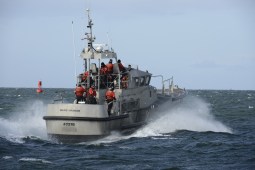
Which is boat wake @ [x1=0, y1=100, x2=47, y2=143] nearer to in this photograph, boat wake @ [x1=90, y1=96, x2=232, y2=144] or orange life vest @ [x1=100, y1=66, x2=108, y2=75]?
orange life vest @ [x1=100, y1=66, x2=108, y2=75]

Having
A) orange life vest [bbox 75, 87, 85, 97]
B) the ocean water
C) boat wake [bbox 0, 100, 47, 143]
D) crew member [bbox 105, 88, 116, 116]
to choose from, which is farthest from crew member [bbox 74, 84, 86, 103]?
boat wake [bbox 0, 100, 47, 143]

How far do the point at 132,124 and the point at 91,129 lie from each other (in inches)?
112

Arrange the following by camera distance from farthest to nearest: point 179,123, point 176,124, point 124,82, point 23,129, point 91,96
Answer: point 179,123
point 176,124
point 23,129
point 124,82
point 91,96

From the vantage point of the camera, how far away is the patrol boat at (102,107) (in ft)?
73.6

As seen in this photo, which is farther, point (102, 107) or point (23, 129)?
point (23, 129)

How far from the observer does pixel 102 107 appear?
2253 centimetres

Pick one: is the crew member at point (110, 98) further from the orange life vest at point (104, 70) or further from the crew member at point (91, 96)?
the orange life vest at point (104, 70)

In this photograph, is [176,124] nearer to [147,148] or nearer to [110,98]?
[110,98]

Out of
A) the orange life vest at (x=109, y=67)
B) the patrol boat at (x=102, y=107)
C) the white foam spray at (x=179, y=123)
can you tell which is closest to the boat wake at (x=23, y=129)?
the patrol boat at (x=102, y=107)

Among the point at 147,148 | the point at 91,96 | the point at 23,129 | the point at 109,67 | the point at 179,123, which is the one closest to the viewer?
the point at 147,148

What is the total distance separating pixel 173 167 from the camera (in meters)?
17.6

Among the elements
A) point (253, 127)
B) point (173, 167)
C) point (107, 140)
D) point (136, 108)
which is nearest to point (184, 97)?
point (253, 127)

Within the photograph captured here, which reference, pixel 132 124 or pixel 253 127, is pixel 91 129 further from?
pixel 253 127

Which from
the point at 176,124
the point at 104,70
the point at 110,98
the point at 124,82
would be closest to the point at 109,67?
the point at 104,70
